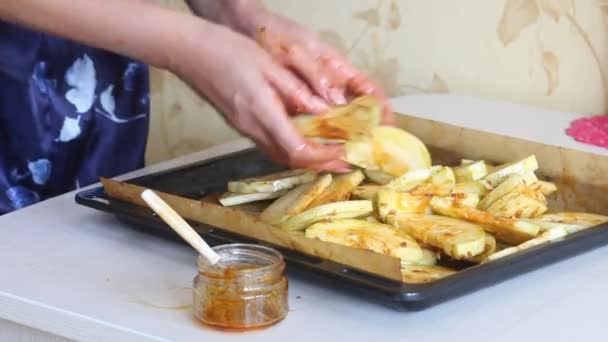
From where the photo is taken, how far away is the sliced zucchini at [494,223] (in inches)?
29.7

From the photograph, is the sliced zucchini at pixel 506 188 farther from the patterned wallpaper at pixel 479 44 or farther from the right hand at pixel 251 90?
the patterned wallpaper at pixel 479 44

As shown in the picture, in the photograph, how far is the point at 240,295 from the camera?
64cm

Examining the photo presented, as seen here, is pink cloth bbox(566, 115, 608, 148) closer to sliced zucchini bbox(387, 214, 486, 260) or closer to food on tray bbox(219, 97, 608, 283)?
food on tray bbox(219, 97, 608, 283)

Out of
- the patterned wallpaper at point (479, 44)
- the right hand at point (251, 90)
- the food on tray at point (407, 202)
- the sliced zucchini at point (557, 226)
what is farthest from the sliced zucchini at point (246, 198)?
the patterned wallpaper at point (479, 44)

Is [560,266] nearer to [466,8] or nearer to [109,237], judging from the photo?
[109,237]

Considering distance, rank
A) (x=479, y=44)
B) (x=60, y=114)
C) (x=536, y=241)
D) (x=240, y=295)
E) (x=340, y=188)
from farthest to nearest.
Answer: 1. (x=479, y=44)
2. (x=60, y=114)
3. (x=340, y=188)
4. (x=536, y=241)
5. (x=240, y=295)

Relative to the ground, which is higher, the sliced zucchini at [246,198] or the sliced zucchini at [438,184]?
the sliced zucchini at [438,184]

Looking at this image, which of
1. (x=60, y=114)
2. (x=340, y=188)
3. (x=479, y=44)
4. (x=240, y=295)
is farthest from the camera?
(x=479, y=44)

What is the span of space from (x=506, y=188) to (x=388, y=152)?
0.35ft

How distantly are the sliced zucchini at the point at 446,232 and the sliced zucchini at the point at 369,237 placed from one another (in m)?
0.01

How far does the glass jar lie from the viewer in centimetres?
63

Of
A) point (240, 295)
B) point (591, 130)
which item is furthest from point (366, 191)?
point (591, 130)

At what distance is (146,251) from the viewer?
2.56 feet

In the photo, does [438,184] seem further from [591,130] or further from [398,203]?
[591,130]
